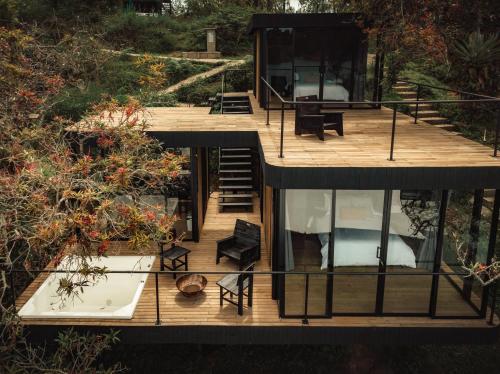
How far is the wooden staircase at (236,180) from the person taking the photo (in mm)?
12398

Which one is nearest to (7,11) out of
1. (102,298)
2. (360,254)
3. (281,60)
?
(281,60)

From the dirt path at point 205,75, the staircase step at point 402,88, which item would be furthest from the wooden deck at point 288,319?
the dirt path at point 205,75

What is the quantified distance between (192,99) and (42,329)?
16.6 metres

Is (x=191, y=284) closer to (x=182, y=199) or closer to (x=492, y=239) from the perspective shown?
(x=182, y=199)

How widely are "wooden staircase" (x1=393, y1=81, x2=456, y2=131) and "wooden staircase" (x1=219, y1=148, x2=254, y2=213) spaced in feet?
19.4

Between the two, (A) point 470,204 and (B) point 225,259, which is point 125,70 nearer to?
(B) point 225,259

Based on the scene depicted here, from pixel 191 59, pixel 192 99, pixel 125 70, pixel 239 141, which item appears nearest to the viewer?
pixel 239 141

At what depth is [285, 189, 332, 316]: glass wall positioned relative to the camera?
688 cm

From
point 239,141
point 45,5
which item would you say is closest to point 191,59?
point 45,5

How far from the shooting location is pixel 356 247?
701 centimetres

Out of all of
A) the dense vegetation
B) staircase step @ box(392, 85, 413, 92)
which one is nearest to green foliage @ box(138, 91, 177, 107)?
the dense vegetation

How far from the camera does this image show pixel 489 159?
6.61 metres

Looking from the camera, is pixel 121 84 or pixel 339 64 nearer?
pixel 339 64

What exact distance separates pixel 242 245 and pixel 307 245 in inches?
109
